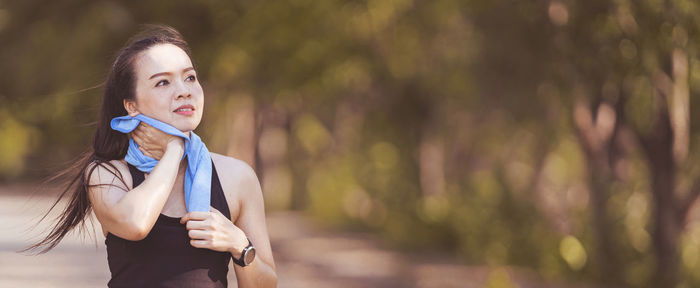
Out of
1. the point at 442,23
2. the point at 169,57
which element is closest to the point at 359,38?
the point at 442,23

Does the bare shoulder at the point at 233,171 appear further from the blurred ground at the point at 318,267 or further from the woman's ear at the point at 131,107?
the blurred ground at the point at 318,267

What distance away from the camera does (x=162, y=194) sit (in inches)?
95.7

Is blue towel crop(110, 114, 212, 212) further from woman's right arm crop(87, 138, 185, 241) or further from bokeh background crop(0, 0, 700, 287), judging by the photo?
bokeh background crop(0, 0, 700, 287)

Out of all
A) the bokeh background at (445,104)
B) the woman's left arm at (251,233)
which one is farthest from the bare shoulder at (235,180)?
the bokeh background at (445,104)

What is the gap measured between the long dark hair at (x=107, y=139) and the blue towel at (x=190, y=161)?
0.18ft

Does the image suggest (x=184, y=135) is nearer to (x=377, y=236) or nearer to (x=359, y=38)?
(x=359, y=38)

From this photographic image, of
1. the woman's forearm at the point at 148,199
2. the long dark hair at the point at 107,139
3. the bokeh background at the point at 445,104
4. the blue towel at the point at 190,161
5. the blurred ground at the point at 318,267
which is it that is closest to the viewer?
the woman's forearm at the point at 148,199

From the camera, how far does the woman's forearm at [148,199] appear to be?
239 centimetres

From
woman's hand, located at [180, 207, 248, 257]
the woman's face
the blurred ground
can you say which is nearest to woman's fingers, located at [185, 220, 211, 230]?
woman's hand, located at [180, 207, 248, 257]

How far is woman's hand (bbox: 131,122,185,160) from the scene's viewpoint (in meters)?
2.55

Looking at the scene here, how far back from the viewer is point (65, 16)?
34.8 ft

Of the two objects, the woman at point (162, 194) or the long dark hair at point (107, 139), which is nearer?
the woman at point (162, 194)

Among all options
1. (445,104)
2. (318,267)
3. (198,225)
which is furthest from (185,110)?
(445,104)

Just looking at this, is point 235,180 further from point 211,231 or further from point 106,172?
point 106,172
